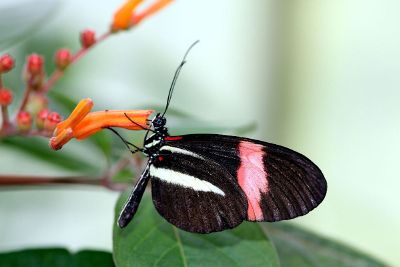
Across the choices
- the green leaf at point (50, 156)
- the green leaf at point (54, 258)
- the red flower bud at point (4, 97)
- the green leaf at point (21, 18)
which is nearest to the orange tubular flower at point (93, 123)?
the red flower bud at point (4, 97)

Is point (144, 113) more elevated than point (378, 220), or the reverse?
point (144, 113)

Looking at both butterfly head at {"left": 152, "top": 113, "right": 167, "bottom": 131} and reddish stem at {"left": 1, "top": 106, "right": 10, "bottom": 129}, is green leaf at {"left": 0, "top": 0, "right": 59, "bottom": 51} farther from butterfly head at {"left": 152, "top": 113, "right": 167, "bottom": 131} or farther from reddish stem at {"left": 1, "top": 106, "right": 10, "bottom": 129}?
butterfly head at {"left": 152, "top": 113, "right": 167, "bottom": 131}

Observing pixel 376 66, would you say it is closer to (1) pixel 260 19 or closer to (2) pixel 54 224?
(1) pixel 260 19

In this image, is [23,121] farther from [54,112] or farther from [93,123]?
[93,123]

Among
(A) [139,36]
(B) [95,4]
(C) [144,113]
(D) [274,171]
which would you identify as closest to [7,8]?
(C) [144,113]

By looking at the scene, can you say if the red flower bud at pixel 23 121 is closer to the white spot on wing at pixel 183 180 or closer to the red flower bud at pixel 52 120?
the red flower bud at pixel 52 120

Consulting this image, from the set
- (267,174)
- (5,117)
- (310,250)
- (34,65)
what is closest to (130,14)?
(34,65)

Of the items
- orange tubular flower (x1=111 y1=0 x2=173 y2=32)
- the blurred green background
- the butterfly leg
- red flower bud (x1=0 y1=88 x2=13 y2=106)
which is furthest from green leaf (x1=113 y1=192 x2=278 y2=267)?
the blurred green background
